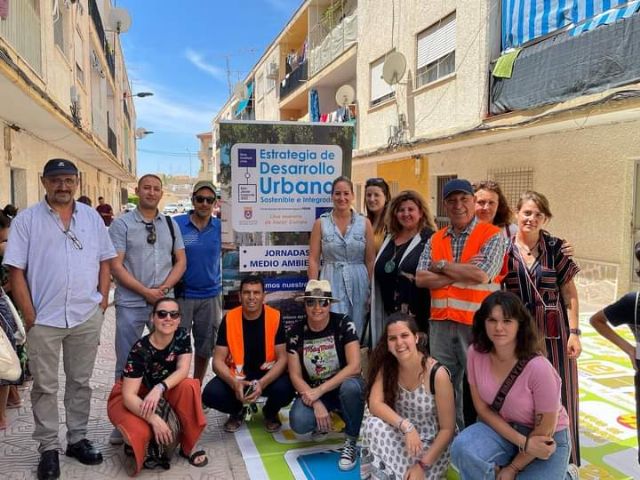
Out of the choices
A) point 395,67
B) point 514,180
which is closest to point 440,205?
point 514,180

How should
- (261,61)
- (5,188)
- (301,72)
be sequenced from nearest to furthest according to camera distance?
(5,188) < (301,72) < (261,61)

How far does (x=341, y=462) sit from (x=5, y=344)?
2.02 meters

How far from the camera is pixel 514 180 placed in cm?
985

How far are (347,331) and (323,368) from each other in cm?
31

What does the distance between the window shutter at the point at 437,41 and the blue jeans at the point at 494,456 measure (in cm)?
1059

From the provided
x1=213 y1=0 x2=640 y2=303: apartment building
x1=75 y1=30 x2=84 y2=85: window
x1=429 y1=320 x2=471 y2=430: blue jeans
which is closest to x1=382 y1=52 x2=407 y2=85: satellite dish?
x1=213 y1=0 x2=640 y2=303: apartment building

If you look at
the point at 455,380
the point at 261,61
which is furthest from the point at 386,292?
the point at 261,61

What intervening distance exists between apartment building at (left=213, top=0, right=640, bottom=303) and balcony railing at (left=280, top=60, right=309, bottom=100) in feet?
14.2

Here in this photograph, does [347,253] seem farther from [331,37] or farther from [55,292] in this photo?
[331,37]

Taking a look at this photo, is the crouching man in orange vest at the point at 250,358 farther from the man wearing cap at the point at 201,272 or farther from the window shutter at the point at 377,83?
the window shutter at the point at 377,83

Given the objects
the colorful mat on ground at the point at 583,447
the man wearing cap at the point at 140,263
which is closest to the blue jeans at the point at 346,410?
the colorful mat on ground at the point at 583,447

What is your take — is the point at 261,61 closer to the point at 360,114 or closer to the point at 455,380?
the point at 360,114

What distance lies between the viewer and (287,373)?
369cm

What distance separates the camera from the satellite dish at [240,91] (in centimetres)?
3738
